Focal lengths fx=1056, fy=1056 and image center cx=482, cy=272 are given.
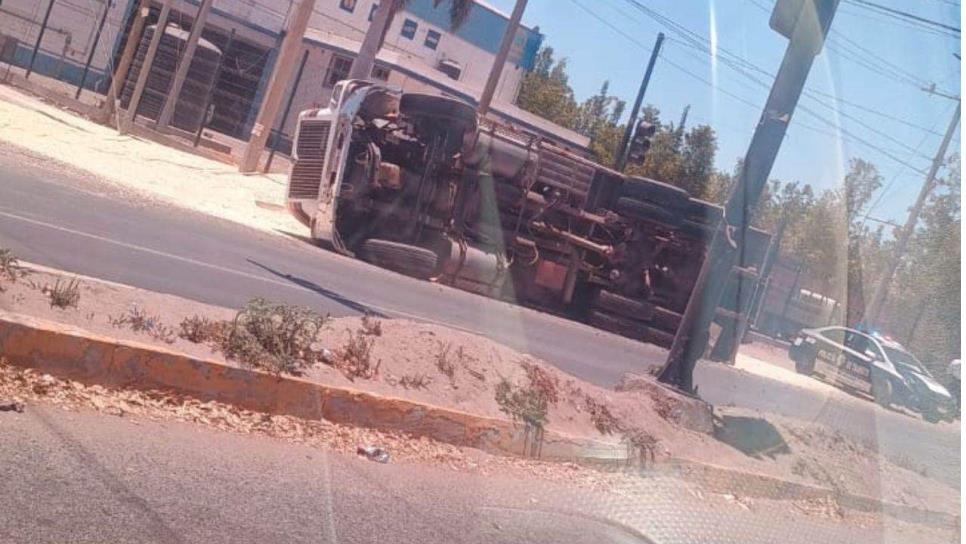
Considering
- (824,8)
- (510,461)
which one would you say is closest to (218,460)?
(510,461)

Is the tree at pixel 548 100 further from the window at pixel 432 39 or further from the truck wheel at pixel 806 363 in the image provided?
the truck wheel at pixel 806 363

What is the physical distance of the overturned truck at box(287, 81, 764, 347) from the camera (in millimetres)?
17078

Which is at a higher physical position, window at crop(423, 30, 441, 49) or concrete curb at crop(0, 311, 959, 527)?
window at crop(423, 30, 441, 49)

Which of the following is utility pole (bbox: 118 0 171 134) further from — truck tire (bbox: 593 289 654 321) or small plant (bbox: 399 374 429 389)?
small plant (bbox: 399 374 429 389)

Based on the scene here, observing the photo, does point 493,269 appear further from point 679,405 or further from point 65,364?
point 65,364

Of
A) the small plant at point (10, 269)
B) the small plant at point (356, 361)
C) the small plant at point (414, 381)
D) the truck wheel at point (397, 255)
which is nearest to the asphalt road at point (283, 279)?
the truck wheel at point (397, 255)

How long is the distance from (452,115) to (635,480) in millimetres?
10343

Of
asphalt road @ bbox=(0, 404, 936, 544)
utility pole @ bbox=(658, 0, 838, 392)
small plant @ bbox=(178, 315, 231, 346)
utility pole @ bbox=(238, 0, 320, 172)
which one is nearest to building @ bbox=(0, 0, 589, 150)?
utility pole @ bbox=(238, 0, 320, 172)

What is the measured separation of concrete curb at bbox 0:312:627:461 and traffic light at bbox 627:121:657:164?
18071 millimetres

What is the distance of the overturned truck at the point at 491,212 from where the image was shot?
17.1m

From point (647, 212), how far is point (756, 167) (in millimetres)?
10072

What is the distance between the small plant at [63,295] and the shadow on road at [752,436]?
5.57 m

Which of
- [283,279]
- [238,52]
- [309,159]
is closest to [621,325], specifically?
[309,159]

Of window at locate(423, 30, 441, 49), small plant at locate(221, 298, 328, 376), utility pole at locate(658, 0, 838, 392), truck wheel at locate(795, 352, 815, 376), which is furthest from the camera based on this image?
window at locate(423, 30, 441, 49)
